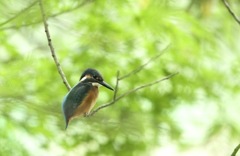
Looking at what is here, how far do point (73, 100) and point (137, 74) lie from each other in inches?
114

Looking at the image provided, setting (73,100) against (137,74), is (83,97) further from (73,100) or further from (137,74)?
(137,74)

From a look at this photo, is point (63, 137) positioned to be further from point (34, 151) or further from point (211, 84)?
point (211, 84)

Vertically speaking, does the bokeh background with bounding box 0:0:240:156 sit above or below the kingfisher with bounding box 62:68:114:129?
below

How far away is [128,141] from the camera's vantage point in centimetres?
392

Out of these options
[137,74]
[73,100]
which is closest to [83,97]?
[73,100]

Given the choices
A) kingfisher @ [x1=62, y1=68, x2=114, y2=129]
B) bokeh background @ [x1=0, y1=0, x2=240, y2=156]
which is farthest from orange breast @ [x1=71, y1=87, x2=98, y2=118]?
bokeh background @ [x1=0, y1=0, x2=240, y2=156]

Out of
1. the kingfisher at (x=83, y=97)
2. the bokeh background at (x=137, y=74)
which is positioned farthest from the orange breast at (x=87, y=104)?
the bokeh background at (x=137, y=74)

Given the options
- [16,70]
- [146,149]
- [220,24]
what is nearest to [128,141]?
[146,149]

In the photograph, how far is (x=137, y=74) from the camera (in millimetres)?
4191

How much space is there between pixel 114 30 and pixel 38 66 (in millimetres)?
705

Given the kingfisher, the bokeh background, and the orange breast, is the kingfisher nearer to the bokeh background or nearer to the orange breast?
the orange breast

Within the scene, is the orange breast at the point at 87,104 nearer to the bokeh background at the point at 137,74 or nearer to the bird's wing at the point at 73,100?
the bird's wing at the point at 73,100

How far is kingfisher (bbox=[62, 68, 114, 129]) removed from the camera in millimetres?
1299

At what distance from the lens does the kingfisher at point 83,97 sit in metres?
1.30
